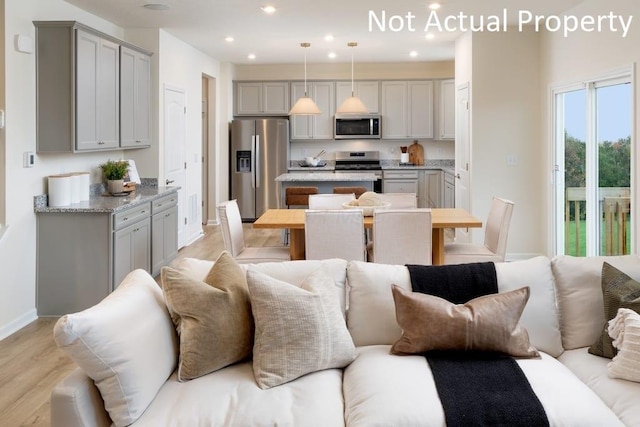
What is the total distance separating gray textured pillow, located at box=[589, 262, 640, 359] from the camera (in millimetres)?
2457

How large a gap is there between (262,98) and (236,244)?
5.95 m

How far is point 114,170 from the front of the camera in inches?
231

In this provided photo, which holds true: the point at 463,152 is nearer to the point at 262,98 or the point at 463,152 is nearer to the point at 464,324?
the point at 262,98

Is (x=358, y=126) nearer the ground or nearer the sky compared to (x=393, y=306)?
nearer the sky

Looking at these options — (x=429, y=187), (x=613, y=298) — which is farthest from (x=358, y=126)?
(x=613, y=298)

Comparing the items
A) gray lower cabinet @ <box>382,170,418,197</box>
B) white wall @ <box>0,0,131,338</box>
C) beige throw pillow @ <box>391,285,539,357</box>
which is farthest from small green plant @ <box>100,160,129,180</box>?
gray lower cabinet @ <box>382,170,418,197</box>

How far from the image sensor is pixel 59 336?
1.95 meters

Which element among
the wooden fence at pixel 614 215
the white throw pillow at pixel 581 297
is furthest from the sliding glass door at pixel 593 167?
the white throw pillow at pixel 581 297

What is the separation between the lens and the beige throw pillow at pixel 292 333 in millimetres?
2289

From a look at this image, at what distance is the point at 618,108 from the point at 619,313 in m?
3.21

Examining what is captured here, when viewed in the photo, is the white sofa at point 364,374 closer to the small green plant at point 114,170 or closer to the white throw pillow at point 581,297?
the white throw pillow at point 581,297

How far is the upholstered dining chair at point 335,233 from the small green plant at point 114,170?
2.51 meters

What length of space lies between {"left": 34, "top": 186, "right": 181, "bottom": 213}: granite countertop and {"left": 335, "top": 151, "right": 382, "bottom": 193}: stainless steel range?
4670 millimetres

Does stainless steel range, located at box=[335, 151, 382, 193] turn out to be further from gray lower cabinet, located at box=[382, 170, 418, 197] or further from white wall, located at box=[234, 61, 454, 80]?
white wall, located at box=[234, 61, 454, 80]
